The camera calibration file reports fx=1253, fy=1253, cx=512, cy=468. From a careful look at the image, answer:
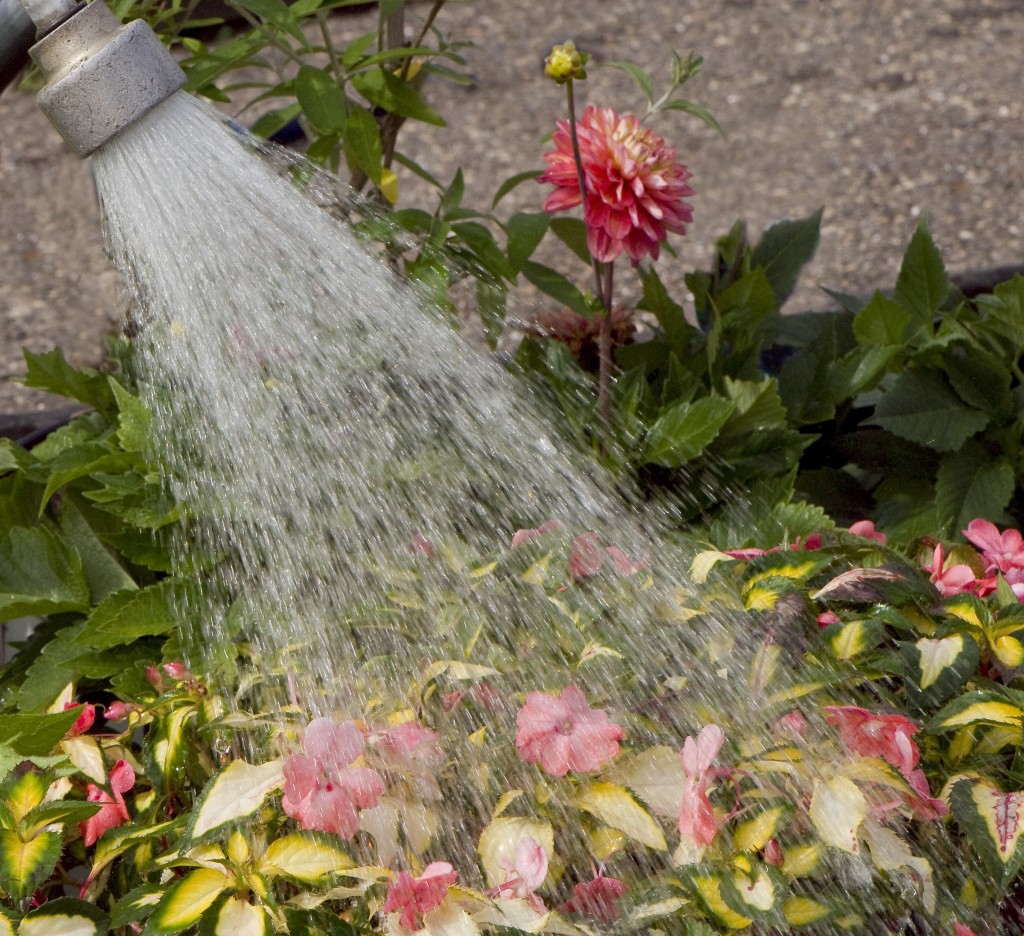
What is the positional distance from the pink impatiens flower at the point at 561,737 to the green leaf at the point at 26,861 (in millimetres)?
315

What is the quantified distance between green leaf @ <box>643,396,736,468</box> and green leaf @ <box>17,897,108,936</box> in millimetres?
704

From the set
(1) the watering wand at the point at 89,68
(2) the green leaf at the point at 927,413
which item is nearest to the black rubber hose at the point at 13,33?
(1) the watering wand at the point at 89,68

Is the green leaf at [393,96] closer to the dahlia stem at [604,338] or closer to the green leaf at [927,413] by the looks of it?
the dahlia stem at [604,338]

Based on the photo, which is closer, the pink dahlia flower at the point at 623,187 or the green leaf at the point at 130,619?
the green leaf at the point at 130,619

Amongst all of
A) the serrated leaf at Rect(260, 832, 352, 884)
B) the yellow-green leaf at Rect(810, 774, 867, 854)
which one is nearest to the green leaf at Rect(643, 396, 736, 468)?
the yellow-green leaf at Rect(810, 774, 867, 854)

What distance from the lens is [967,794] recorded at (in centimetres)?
80

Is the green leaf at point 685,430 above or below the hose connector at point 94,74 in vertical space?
below

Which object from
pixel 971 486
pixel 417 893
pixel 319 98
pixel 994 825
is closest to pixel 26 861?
pixel 417 893

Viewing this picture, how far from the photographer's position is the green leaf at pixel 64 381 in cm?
141

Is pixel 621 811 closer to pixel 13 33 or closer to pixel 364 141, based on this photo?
pixel 13 33

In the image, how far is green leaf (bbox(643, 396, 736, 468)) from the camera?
1.27 metres

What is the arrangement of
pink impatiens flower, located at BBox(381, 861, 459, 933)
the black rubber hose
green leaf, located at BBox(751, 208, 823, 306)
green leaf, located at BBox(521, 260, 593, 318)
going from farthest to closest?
green leaf, located at BBox(751, 208, 823, 306) → green leaf, located at BBox(521, 260, 593, 318) → the black rubber hose → pink impatiens flower, located at BBox(381, 861, 459, 933)

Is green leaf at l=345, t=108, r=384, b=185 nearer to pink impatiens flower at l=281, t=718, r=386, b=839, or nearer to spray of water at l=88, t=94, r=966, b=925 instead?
spray of water at l=88, t=94, r=966, b=925

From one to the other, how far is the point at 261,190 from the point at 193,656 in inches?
18.0
